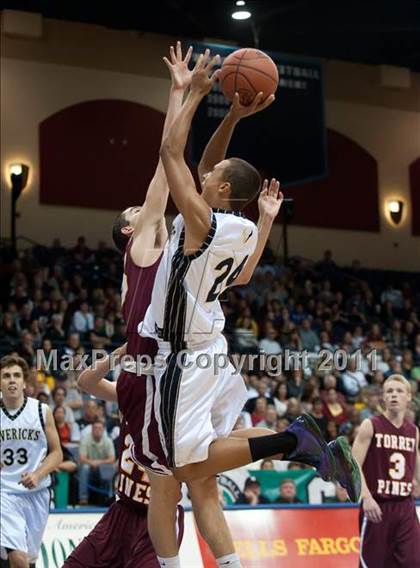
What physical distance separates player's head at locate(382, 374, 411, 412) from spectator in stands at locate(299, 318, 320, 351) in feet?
28.7

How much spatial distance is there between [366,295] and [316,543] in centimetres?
1183

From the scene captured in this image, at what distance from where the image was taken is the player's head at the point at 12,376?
8.15 m

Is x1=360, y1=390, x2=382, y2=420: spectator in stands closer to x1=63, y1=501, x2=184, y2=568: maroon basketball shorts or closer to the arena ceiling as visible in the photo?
the arena ceiling

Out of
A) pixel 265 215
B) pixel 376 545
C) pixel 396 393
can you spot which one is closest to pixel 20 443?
pixel 376 545

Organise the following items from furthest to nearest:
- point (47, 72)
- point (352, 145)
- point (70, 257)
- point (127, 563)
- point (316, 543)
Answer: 1. point (352, 145)
2. point (47, 72)
3. point (70, 257)
4. point (316, 543)
5. point (127, 563)

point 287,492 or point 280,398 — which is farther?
point 280,398

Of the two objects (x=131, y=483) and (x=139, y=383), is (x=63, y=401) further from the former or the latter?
(x=139, y=383)

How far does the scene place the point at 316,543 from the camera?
973cm

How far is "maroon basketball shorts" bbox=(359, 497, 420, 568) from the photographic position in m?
8.20

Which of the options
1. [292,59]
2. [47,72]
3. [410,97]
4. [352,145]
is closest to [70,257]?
[47,72]

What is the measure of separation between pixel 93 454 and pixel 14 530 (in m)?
3.72

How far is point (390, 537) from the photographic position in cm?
827

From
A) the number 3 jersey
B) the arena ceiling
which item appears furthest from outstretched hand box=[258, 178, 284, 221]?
the arena ceiling

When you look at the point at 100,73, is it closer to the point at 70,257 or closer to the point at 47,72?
the point at 47,72
